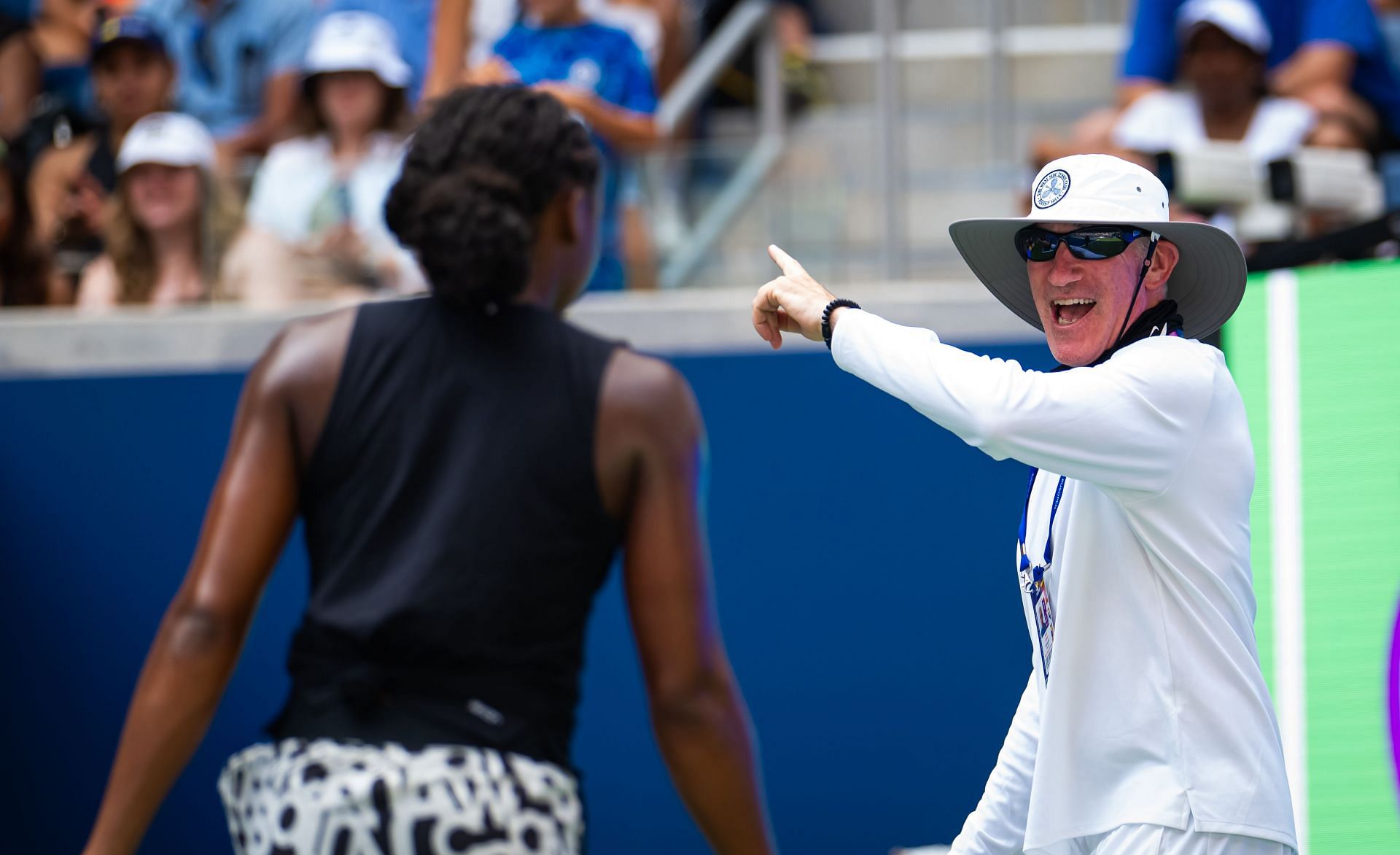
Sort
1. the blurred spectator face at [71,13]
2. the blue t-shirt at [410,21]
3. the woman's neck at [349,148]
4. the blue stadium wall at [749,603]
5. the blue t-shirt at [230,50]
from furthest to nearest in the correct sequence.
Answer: the blurred spectator face at [71,13] → the blue t-shirt at [230,50] → the blue t-shirt at [410,21] → the woman's neck at [349,148] → the blue stadium wall at [749,603]

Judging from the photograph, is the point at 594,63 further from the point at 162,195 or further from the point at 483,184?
the point at 483,184

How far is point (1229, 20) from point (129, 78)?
12.7 feet

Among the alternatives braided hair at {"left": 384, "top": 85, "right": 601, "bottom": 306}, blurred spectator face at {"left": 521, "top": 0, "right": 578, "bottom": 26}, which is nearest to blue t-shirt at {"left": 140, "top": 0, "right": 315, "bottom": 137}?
blurred spectator face at {"left": 521, "top": 0, "right": 578, "bottom": 26}

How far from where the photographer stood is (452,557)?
2176mm

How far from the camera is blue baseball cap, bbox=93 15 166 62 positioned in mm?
5996

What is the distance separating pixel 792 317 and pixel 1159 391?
508 millimetres

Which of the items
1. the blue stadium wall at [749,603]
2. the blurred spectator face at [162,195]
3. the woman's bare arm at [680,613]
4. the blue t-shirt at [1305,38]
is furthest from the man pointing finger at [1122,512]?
the blue t-shirt at [1305,38]

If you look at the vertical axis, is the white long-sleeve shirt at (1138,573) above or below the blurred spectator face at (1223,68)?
below

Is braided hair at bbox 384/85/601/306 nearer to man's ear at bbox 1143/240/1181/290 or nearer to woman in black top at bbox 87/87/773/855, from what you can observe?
woman in black top at bbox 87/87/773/855

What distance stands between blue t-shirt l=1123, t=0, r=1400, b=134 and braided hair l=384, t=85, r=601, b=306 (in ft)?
12.2

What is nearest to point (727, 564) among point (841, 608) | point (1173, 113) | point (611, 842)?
point (841, 608)

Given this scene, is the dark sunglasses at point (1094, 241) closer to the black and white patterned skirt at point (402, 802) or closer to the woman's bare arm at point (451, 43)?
the black and white patterned skirt at point (402, 802)

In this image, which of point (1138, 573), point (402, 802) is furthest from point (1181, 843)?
point (402, 802)

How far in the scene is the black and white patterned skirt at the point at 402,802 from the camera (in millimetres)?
2064
